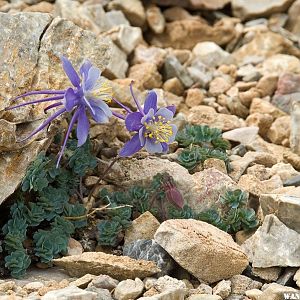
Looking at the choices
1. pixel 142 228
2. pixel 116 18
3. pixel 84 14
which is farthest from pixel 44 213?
pixel 116 18

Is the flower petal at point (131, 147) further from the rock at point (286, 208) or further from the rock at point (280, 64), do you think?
the rock at point (280, 64)

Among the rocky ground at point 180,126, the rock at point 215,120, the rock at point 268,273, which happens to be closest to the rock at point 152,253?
the rocky ground at point 180,126

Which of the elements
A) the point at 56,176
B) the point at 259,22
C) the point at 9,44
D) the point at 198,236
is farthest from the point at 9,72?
the point at 259,22

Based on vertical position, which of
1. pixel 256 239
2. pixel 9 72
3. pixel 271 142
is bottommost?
pixel 271 142

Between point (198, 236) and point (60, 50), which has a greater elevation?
point (60, 50)

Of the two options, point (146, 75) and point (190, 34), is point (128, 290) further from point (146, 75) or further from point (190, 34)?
point (190, 34)

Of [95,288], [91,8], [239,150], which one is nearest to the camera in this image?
[95,288]

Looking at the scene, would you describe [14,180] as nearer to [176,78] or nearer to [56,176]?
[56,176]
